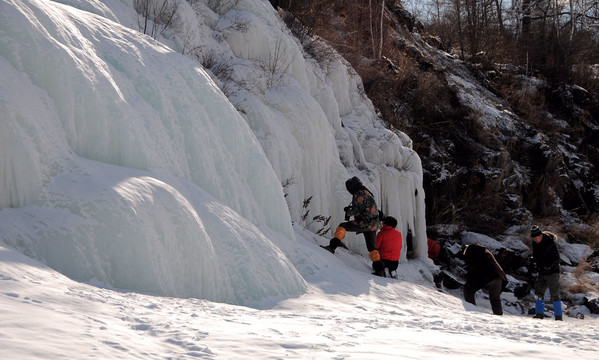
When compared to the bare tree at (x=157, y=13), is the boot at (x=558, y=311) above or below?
below

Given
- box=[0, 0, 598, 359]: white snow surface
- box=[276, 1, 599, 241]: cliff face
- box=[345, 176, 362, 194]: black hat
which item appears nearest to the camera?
box=[0, 0, 598, 359]: white snow surface

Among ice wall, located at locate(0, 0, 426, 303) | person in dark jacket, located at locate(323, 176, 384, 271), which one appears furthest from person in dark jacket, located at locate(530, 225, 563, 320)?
ice wall, located at locate(0, 0, 426, 303)

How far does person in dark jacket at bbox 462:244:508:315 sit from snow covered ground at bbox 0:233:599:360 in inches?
129

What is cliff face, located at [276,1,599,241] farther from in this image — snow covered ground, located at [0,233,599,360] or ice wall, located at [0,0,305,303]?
snow covered ground, located at [0,233,599,360]

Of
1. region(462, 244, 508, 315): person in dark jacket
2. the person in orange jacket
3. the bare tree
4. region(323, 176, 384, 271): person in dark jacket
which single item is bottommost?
the person in orange jacket

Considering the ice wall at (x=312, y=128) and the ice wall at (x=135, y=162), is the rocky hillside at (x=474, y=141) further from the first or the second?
the ice wall at (x=135, y=162)

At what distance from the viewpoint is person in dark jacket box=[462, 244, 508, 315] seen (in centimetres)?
780

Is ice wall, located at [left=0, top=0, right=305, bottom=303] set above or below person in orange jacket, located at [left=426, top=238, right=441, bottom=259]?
above

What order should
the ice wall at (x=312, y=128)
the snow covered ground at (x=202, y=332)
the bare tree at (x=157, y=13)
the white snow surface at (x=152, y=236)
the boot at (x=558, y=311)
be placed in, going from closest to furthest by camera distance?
the snow covered ground at (x=202, y=332)
the white snow surface at (x=152, y=236)
the boot at (x=558, y=311)
the bare tree at (x=157, y=13)
the ice wall at (x=312, y=128)

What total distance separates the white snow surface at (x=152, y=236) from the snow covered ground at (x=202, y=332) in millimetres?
13

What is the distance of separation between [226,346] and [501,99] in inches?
752

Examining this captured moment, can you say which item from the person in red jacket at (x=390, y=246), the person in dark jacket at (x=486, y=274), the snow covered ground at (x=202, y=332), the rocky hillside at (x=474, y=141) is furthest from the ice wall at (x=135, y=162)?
the rocky hillside at (x=474, y=141)

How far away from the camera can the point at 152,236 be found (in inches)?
160

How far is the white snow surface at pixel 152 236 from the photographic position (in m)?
2.69
